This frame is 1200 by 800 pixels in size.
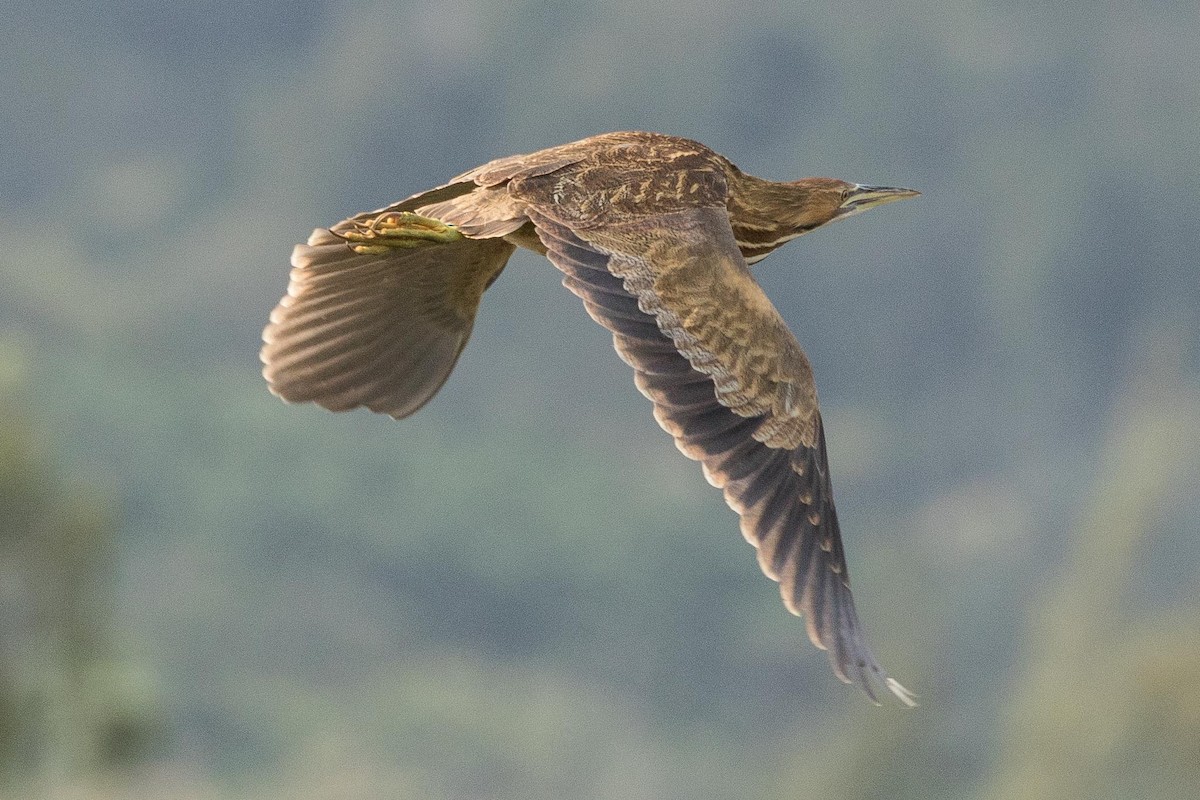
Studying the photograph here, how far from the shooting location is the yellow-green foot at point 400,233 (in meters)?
8.06

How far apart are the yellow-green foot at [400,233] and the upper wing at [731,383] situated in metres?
0.40

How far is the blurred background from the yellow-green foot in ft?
78.6

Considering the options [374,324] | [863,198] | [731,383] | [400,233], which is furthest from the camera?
[863,198]

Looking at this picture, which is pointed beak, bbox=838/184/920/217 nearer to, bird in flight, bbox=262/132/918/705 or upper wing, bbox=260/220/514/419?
bird in flight, bbox=262/132/918/705

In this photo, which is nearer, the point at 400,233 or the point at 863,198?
the point at 400,233

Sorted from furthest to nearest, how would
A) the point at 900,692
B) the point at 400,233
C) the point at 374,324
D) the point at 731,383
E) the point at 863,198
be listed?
the point at 863,198, the point at 374,324, the point at 400,233, the point at 731,383, the point at 900,692

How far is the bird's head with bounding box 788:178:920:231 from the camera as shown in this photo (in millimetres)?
8969

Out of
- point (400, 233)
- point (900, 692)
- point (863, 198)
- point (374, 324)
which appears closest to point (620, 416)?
point (863, 198)

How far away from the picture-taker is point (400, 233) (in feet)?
26.6

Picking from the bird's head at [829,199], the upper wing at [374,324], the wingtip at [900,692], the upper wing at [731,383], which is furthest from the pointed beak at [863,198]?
the wingtip at [900,692]

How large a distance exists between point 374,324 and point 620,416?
56.2 metres

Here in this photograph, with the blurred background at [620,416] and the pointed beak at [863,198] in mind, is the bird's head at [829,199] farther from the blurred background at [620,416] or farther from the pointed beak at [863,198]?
the blurred background at [620,416]

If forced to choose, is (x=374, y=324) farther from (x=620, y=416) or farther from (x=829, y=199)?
(x=620, y=416)

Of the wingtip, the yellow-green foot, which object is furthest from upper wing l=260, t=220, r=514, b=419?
the wingtip
